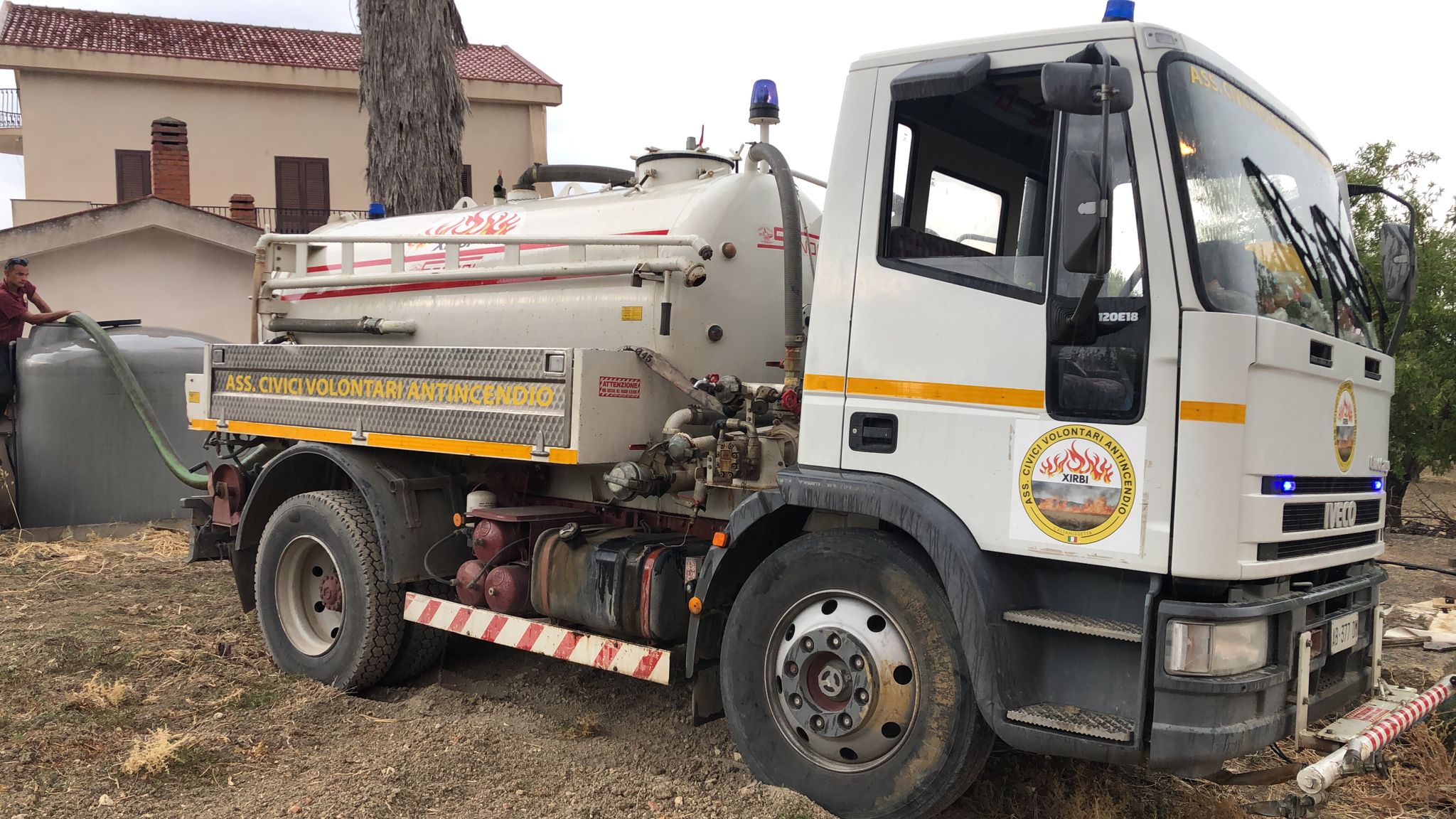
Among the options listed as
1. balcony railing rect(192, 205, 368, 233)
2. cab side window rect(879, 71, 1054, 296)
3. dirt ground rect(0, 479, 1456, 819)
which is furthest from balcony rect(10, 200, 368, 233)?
cab side window rect(879, 71, 1054, 296)

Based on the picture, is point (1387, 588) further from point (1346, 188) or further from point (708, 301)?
point (708, 301)

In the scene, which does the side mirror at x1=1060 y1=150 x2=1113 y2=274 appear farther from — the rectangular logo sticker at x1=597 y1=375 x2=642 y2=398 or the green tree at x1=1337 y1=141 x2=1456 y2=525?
the green tree at x1=1337 y1=141 x2=1456 y2=525

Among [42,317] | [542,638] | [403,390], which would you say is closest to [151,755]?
[542,638]

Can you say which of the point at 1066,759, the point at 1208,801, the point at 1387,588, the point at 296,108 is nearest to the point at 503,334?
the point at 1066,759

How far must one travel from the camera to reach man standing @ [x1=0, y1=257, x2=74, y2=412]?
10.1 metres

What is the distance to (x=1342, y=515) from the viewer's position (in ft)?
12.4

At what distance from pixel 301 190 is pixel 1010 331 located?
24.8 meters

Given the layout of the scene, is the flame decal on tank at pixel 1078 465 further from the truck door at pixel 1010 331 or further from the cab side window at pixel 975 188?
the cab side window at pixel 975 188

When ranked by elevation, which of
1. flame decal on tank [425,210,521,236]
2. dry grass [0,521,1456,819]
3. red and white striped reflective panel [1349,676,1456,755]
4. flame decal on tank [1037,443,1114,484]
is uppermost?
flame decal on tank [425,210,521,236]

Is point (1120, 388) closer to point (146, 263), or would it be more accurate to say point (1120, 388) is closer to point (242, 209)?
point (146, 263)

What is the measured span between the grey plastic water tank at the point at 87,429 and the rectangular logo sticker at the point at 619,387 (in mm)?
7539

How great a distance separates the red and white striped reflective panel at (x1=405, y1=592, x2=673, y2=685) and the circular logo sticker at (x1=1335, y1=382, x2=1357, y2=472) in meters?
2.58

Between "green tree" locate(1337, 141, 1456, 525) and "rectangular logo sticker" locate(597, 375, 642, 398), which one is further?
"green tree" locate(1337, 141, 1456, 525)

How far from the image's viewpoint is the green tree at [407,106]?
35.9 ft
